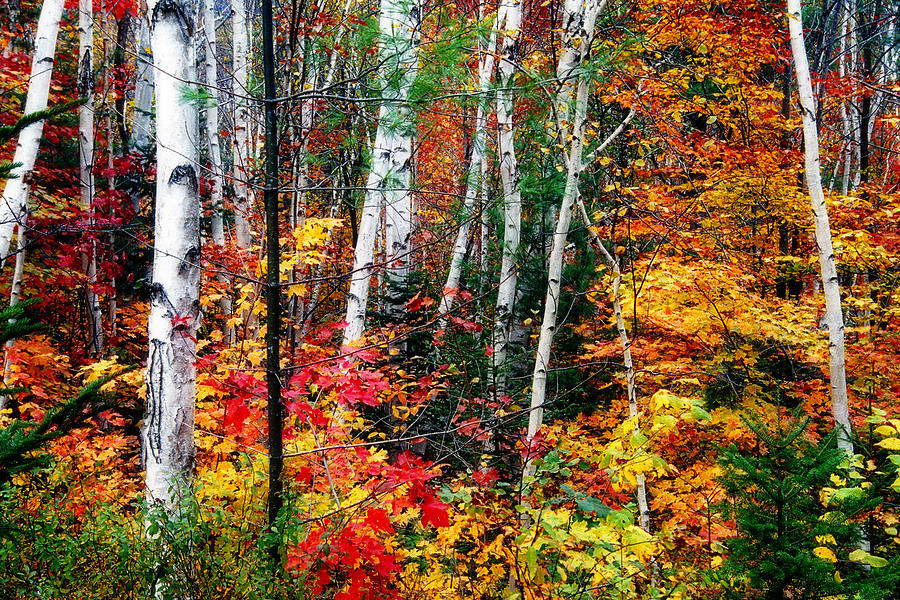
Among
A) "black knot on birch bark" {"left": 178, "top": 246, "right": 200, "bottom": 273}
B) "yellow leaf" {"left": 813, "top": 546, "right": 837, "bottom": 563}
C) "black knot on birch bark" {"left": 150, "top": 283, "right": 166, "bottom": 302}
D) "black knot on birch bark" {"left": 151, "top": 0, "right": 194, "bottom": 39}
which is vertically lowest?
"yellow leaf" {"left": 813, "top": 546, "right": 837, "bottom": 563}

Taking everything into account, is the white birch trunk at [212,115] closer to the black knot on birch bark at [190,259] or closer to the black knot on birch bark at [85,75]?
the black knot on birch bark at [85,75]

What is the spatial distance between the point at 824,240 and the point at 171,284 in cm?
597

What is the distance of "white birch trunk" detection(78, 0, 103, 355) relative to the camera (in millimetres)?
5848

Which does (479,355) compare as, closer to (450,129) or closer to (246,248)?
(246,248)

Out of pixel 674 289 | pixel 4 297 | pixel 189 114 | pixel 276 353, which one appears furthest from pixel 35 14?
pixel 674 289

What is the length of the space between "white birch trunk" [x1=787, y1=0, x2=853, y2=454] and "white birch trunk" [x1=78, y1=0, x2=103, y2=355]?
7906 mm

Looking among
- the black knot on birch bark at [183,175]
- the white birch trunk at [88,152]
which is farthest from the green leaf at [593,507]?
the white birch trunk at [88,152]

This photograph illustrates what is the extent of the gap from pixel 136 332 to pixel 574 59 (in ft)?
23.8

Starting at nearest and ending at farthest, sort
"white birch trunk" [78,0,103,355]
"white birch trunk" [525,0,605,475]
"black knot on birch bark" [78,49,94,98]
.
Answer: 1. "white birch trunk" [525,0,605,475]
2. "black knot on birch bark" [78,49,94,98]
3. "white birch trunk" [78,0,103,355]

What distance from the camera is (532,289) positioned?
7781 millimetres

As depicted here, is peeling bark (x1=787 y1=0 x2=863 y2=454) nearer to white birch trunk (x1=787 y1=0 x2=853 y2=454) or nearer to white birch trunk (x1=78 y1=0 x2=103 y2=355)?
white birch trunk (x1=787 y1=0 x2=853 y2=454)

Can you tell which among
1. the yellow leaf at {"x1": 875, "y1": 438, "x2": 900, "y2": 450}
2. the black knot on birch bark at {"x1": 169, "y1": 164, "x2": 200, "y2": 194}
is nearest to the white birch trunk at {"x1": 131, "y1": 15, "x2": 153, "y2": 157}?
the black knot on birch bark at {"x1": 169, "y1": 164, "x2": 200, "y2": 194}

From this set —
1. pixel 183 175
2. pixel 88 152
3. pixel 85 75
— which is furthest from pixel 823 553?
pixel 88 152

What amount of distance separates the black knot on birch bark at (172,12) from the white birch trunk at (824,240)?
563 centimetres
